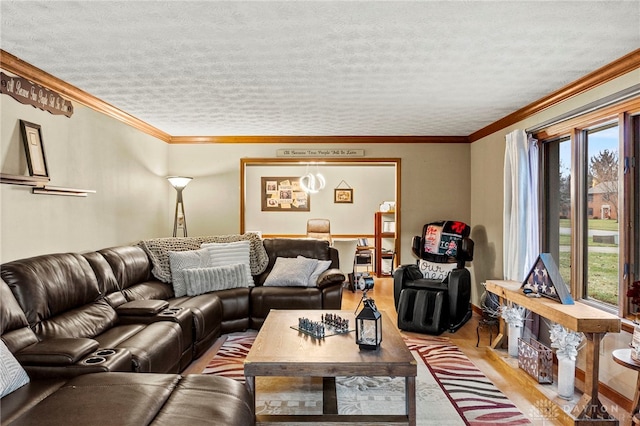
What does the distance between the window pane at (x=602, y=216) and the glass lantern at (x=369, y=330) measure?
2.04m

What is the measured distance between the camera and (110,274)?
152 inches

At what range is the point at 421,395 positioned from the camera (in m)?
3.22

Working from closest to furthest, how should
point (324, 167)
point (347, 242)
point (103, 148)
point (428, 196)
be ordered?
point (103, 148)
point (428, 196)
point (347, 242)
point (324, 167)

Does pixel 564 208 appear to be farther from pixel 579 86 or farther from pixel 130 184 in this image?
pixel 130 184

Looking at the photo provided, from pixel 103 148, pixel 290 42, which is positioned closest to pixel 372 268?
pixel 103 148

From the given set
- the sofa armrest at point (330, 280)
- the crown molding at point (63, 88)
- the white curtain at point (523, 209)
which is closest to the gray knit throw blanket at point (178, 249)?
the sofa armrest at point (330, 280)

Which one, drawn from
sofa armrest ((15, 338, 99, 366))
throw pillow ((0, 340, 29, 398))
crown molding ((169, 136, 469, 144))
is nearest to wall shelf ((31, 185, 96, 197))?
sofa armrest ((15, 338, 99, 366))

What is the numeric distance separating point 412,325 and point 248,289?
180 cm

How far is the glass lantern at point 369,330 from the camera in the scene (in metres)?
2.75

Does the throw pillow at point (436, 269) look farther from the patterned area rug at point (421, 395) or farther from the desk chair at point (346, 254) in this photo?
the desk chair at point (346, 254)

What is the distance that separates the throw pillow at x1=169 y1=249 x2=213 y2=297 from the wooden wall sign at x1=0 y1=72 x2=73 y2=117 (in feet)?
5.65

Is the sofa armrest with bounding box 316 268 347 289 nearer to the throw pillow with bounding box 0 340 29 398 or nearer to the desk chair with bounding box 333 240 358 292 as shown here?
Answer: the desk chair with bounding box 333 240 358 292

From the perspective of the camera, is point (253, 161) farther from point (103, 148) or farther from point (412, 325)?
point (412, 325)

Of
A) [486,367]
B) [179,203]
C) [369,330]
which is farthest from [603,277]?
[179,203]
